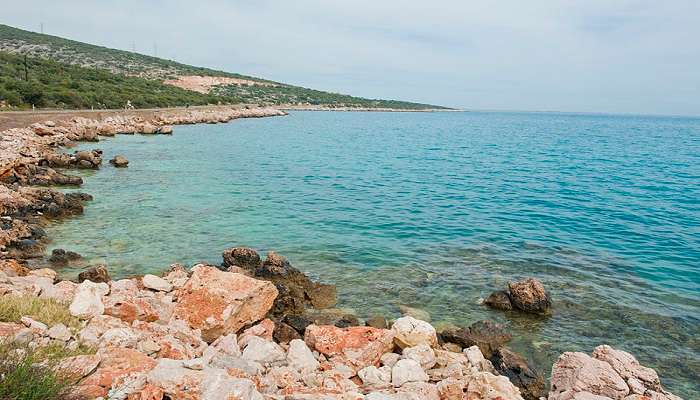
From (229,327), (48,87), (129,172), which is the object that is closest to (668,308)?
(229,327)

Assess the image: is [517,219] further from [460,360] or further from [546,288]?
[460,360]

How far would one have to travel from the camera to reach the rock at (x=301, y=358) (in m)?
8.95

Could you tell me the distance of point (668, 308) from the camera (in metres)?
13.8

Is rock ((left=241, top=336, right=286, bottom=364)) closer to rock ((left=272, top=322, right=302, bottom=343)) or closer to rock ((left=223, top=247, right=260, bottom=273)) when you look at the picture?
rock ((left=272, top=322, right=302, bottom=343))

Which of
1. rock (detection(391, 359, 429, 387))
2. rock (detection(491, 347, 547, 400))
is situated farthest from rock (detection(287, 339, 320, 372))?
rock (detection(491, 347, 547, 400))

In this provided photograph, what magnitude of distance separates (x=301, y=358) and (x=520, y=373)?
4.91 metres

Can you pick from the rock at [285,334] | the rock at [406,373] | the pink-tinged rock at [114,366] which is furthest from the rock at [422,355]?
the pink-tinged rock at [114,366]

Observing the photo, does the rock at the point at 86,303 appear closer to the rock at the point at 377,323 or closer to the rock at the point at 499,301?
the rock at the point at 377,323

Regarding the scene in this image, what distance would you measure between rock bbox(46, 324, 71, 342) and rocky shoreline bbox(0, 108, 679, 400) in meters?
0.02

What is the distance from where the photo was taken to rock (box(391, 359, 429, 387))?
28.2 feet

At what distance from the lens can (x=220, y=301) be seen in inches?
428

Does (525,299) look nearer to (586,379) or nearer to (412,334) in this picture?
(412,334)

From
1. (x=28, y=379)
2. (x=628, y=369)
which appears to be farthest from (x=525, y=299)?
(x=28, y=379)

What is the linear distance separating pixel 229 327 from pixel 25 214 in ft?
50.8
